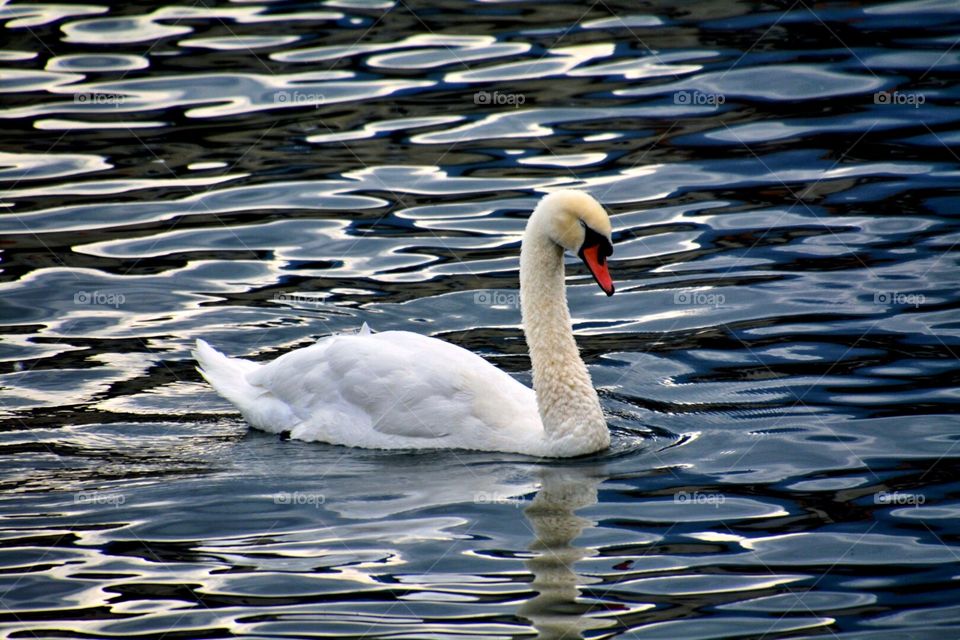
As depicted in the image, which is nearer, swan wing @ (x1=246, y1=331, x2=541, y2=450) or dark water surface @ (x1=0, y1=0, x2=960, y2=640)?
dark water surface @ (x1=0, y1=0, x2=960, y2=640)

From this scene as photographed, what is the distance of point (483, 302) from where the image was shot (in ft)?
41.0

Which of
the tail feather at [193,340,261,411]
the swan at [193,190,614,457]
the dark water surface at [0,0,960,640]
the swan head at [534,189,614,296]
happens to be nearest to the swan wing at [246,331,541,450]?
the swan at [193,190,614,457]

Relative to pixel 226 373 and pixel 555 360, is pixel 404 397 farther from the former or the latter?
pixel 226 373

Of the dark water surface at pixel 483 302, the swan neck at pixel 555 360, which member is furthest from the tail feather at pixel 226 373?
the swan neck at pixel 555 360

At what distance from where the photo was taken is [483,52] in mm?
17984

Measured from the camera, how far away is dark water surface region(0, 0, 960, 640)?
304 inches

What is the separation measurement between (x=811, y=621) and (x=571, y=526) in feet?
5.23

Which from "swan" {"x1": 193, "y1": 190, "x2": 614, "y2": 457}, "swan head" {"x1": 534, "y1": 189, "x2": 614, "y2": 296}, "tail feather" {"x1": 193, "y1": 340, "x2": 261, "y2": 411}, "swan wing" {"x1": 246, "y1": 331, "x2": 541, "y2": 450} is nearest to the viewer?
"swan head" {"x1": 534, "y1": 189, "x2": 614, "y2": 296}

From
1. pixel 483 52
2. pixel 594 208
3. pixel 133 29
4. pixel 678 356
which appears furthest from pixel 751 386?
pixel 133 29

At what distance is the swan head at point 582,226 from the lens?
30.5 ft

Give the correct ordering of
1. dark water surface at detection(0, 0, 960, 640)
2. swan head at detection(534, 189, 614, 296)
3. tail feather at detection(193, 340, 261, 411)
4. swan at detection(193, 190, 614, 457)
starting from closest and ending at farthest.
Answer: dark water surface at detection(0, 0, 960, 640) → swan head at detection(534, 189, 614, 296) → swan at detection(193, 190, 614, 457) → tail feather at detection(193, 340, 261, 411)

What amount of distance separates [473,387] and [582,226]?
1.26 m

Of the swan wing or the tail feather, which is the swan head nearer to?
the swan wing

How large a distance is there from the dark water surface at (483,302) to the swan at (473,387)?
0.62 ft
